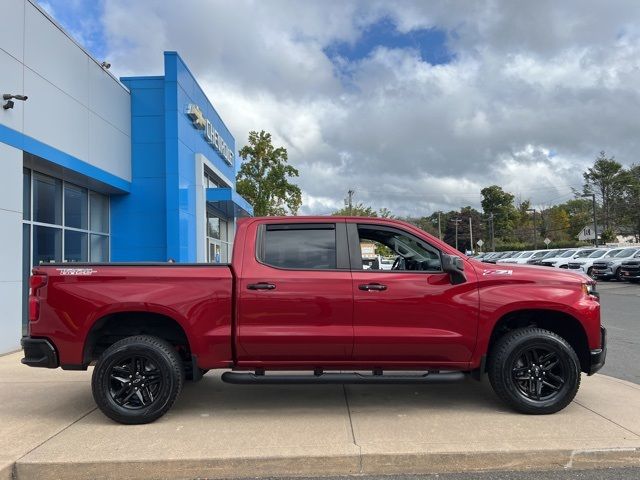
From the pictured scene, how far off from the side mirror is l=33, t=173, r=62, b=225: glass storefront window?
8.95 metres

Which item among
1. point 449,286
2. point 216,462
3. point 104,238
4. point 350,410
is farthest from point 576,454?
point 104,238

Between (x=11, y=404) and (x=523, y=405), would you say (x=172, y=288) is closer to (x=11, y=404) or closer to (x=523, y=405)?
(x=11, y=404)

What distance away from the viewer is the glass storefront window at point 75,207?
12.1m

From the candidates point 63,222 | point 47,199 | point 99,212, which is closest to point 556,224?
point 99,212

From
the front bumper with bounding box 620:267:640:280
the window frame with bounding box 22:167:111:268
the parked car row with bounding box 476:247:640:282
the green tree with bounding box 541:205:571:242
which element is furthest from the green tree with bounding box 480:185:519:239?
the window frame with bounding box 22:167:111:268

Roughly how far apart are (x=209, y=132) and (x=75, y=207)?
7225 millimetres

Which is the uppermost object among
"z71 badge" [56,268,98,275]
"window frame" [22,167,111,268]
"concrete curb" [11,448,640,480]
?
"window frame" [22,167,111,268]

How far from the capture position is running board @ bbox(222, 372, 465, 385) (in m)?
4.90

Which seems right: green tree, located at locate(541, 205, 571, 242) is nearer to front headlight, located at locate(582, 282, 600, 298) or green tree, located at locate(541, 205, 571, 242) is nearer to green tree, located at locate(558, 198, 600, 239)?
green tree, located at locate(558, 198, 600, 239)

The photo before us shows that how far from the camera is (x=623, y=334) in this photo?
1048 centimetres

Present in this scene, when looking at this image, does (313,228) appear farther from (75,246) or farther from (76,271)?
(75,246)

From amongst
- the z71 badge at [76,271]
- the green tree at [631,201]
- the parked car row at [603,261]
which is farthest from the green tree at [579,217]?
the z71 badge at [76,271]

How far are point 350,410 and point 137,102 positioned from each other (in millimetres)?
12325

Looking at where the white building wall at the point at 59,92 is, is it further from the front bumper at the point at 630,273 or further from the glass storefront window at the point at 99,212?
the front bumper at the point at 630,273
